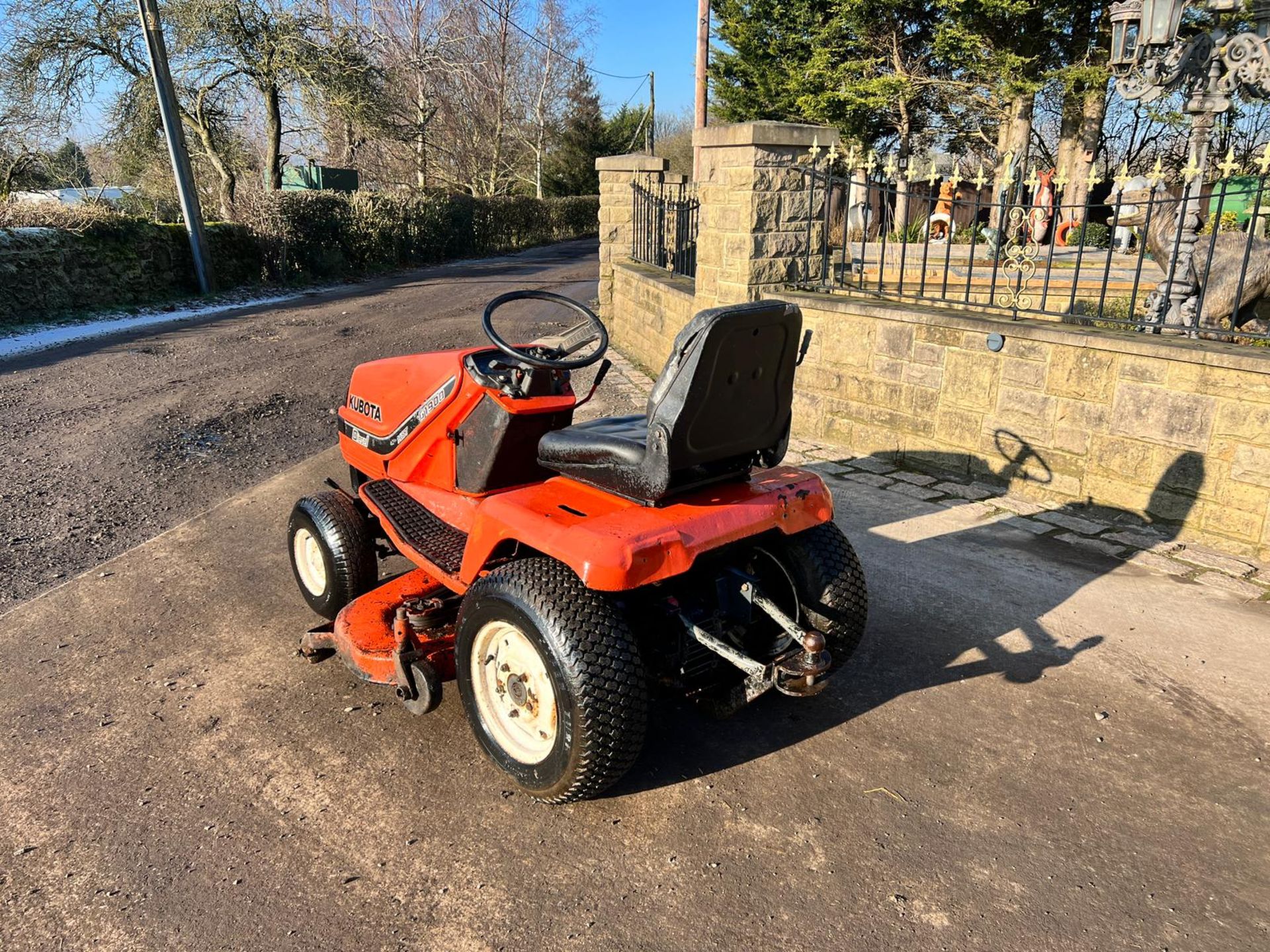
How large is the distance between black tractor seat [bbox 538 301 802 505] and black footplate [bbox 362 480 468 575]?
1.92ft

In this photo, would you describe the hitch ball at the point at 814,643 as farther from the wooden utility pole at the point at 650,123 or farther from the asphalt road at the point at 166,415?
the wooden utility pole at the point at 650,123

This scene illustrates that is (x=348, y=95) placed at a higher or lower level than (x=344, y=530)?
higher

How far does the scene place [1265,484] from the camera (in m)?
4.41

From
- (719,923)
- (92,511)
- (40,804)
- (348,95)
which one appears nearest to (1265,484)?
(719,923)

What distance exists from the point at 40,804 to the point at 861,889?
256 cm

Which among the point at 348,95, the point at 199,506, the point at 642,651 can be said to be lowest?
the point at 199,506

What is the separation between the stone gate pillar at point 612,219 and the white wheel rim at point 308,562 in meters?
8.18

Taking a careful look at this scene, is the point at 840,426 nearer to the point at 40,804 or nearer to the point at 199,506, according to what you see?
the point at 199,506

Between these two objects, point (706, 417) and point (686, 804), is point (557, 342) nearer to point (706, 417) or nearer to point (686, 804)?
point (706, 417)

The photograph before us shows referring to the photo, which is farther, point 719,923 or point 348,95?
point 348,95

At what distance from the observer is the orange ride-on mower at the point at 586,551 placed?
8.33 feet

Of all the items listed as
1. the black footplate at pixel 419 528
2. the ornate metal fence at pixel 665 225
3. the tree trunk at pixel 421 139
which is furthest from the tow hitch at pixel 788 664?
the tree trunk at pixel 421 139

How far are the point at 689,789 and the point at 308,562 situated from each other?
2.16 meters

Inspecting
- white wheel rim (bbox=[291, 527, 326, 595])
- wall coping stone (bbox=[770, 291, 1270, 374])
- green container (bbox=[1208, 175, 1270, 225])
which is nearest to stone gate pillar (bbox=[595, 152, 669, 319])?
wall coping stone (bbox=[770, 291, 1270, 374])
